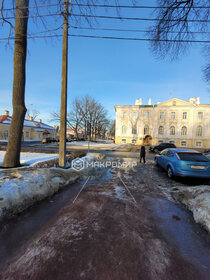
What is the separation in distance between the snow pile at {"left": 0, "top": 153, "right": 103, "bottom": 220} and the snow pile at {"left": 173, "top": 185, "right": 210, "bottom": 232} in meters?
3.87

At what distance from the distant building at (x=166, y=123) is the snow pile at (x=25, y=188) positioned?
101 feet

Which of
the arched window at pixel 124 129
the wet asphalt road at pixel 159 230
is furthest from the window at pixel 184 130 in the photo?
the wet asphalt road at pixel 159 230

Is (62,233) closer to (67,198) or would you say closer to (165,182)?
(67,198)

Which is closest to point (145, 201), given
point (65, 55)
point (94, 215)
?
point (94, 215)

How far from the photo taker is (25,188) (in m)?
3.36

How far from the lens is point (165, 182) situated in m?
5.34

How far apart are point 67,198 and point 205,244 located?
10.6 ft

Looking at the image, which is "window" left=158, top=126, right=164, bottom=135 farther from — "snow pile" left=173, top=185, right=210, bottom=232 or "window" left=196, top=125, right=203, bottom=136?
"snow pile" left=173, top=185, right=210, bottom=232

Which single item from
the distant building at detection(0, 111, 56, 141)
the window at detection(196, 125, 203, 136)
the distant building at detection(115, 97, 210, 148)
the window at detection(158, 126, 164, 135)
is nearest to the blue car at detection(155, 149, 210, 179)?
the distant building at detection(115, 97, 210, 148)

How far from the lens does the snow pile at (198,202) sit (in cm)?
265

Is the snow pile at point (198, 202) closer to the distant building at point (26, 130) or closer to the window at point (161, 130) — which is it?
the window at point (161, 130)

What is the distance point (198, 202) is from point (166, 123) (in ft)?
109

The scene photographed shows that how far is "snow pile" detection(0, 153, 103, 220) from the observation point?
281 cm

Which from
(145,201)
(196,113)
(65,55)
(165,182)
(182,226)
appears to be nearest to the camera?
(182,226)
